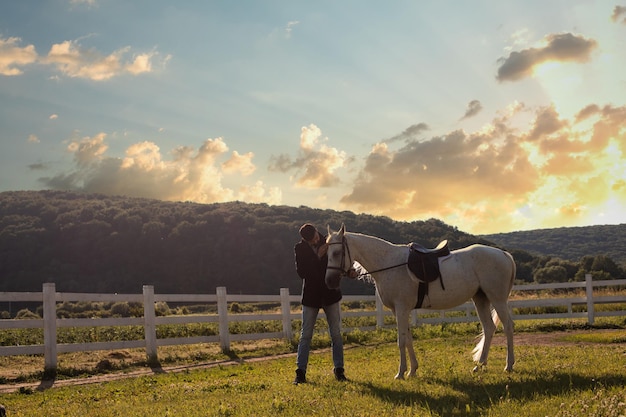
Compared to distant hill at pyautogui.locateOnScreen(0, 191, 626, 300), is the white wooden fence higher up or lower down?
lower down

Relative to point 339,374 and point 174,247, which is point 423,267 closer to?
point 339,374

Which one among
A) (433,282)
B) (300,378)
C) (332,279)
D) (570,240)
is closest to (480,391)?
(433,282)

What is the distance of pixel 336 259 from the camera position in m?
9.19

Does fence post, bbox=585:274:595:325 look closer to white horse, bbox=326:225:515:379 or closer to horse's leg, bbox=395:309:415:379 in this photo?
white horse, bbox=326:225:515:379

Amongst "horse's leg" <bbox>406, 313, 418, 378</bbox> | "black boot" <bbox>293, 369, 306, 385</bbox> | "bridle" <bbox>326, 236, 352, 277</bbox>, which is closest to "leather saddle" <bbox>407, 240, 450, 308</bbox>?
"horse's leg" <bbox>406, 313, 418, 378</bbox>

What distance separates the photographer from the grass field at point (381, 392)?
6.54 m

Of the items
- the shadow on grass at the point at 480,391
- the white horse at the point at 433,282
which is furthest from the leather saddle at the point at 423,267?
the shadow on grass at the point at 480,391

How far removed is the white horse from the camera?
9.39m

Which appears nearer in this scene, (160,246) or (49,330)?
(49,330)

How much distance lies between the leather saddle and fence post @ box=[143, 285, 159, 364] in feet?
25.3

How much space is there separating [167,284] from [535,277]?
37.7 meters

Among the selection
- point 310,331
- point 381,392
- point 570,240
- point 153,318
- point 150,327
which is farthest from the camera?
point 570,240

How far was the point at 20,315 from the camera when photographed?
34.9 m

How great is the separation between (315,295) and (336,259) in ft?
2.41
